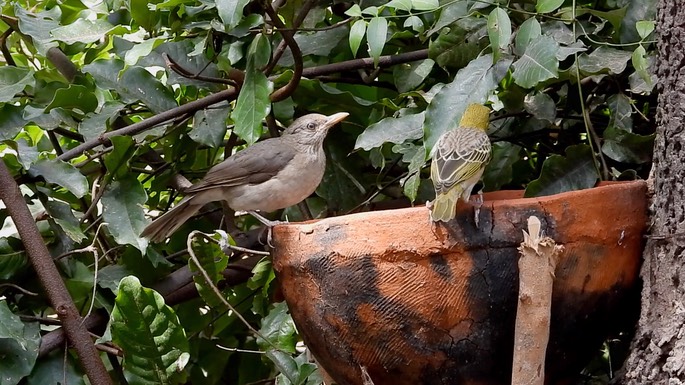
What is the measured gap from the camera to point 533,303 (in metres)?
1.68

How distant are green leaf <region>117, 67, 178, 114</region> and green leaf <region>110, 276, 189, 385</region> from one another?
0.74 meters

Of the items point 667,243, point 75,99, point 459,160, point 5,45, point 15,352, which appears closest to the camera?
point 667,243

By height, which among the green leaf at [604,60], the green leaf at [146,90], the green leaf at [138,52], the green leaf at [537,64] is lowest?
the green leaf at [146,90]

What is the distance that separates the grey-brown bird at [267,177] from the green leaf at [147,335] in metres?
0.50

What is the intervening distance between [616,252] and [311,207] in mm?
1410

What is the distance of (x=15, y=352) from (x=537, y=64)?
157cm

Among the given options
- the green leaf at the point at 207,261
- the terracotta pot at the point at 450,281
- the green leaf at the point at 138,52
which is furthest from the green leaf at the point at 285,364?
the green leaf at the point at 138,52

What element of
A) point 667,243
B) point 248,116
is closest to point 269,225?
point 248,116

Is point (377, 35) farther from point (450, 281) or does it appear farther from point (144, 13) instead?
point (144, 13)

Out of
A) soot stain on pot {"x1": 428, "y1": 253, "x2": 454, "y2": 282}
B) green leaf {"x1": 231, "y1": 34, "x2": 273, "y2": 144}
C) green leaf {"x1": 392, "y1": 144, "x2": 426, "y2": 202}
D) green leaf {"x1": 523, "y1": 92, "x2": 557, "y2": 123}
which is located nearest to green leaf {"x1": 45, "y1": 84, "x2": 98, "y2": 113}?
green leaf {"x1": 231, "y1": 34, "x2": 273, "y2": 144}

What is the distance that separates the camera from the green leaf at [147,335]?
2242 millimetres

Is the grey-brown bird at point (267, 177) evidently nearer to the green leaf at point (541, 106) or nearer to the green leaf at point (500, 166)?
the green leaf at point (500, 166)

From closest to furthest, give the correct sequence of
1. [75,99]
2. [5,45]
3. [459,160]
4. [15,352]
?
[459,160] < [15,352] < [75,99] < [5,45]

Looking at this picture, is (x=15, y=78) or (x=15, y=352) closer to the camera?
(x=15, y=352)
